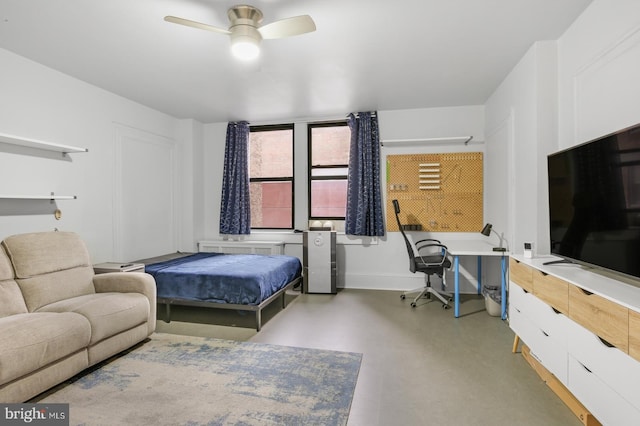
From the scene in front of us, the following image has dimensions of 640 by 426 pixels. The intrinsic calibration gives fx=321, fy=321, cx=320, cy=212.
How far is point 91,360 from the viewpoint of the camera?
2.33m

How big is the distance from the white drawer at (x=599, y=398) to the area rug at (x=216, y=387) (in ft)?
4.12

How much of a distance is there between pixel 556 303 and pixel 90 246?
447 centimetres

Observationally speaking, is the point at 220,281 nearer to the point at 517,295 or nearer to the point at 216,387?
the point at 216,387

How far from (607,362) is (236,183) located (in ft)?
15.5

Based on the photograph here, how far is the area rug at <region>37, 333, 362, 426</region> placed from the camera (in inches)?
72.6

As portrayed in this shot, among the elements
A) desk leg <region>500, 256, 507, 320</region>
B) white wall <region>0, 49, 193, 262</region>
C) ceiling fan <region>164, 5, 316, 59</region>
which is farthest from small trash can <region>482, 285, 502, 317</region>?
white wall <region>0, 49, 193, 262</region>

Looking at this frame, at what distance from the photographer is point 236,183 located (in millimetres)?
5211

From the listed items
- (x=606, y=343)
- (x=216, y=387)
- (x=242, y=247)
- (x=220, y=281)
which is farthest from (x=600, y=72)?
(x=242, y=247)

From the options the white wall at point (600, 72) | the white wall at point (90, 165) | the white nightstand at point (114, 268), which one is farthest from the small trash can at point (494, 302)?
the white wall at point (90, 165)

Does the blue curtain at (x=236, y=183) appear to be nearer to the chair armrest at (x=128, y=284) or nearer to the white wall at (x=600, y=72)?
the chair armrest at (x=128, y=284)

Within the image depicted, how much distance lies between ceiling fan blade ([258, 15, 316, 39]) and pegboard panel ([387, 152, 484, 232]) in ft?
9.47

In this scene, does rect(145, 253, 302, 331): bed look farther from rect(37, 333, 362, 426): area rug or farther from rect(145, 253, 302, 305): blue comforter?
rect(37, 333, 362, 426): area rug

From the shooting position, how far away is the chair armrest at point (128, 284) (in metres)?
2.89

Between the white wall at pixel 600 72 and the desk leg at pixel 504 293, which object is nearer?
the white wall at pixel 600 72
